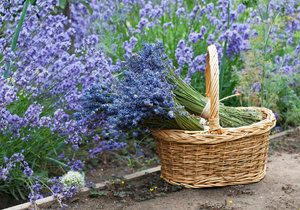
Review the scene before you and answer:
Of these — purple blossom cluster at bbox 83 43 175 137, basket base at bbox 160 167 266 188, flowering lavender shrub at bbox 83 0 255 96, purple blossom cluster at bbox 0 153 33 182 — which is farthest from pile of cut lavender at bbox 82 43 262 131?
flowering lavender shrub at bbox 83 0 255 96

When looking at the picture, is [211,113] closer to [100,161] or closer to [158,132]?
[158,132]

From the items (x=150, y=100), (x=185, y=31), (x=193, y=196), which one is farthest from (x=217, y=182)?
(x=185, y=31)

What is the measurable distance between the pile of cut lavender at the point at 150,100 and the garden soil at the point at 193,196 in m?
0.40

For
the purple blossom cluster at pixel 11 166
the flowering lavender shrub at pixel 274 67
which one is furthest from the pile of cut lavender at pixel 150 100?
the flowering lavender shrub at pixel 274 67

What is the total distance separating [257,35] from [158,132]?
1818 millimetres

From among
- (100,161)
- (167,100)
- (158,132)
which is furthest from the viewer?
(100,161)

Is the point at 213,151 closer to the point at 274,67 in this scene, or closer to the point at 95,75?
the point at 95,75

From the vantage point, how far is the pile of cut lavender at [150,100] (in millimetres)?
3068

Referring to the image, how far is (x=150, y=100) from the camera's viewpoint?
3.04 metres

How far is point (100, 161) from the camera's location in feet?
14.0

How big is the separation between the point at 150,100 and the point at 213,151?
50cm

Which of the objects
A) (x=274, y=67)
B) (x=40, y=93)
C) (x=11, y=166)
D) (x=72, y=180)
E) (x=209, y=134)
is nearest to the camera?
(x=11, y=166)

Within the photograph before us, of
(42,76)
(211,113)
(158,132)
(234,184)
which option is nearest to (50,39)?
(42,76)

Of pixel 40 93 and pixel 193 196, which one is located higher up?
pixel 40 93
